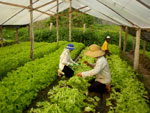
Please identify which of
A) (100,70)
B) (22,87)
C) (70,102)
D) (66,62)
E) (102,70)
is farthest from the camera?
(66,62)

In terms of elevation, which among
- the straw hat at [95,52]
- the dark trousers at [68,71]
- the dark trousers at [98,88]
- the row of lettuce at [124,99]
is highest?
the straw hat at [95,52]

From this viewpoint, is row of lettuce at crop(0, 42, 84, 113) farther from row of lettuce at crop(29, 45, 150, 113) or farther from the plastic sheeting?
the plastic sheeting

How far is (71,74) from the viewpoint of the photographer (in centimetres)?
570

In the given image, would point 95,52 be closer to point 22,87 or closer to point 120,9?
point 120,9

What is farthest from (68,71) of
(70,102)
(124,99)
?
(124,99)

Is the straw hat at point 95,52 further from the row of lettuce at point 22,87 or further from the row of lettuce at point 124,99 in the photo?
the row of lettuce at point 22,87

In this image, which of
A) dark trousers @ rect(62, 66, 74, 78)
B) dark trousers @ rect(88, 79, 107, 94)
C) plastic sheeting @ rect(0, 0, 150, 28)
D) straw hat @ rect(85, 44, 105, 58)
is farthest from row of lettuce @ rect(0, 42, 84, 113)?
plastic sheeting @ rect(0, 0, 150, 28)

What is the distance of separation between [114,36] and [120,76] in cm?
1281

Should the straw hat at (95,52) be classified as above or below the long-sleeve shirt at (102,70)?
above

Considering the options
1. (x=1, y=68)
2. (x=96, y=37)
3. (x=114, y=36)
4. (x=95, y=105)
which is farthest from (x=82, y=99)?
(x=114, y=36)

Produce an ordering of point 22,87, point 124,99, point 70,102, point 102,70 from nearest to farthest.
Result: point 70,102 → point 22,87 → point 124,99 → point 102,70

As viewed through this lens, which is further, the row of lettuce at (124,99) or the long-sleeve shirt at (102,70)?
the long-sleeve shirt at (102,70)


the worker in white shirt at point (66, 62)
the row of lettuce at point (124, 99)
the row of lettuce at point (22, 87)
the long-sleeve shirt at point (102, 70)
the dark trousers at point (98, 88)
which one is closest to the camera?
the row of lettuce at point (22, 87)

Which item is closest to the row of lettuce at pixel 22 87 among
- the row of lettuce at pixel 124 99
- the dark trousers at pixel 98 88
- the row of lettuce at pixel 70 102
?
the row of lettuce at pixel 70 102
